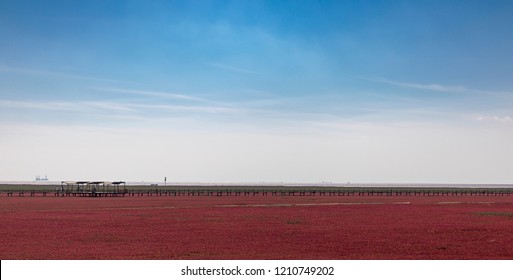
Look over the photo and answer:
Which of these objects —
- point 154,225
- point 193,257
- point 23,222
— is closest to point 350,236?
point 193,257

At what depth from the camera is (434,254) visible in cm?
2706

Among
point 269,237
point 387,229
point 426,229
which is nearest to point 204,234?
point 269,237

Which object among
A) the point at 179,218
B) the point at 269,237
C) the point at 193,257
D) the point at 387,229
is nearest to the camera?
the point at 193,257

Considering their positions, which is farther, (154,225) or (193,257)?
(154,225)

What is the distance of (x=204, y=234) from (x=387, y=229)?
40.4 ft

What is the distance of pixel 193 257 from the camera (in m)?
25.7

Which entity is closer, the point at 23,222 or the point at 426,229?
the point at 426,229

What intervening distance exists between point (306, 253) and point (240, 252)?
305 centimetres

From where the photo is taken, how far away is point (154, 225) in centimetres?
4122
